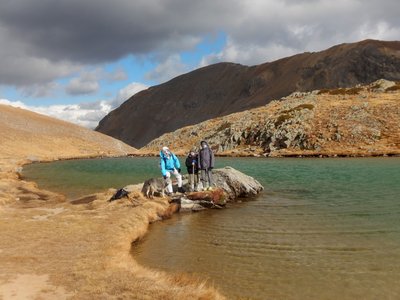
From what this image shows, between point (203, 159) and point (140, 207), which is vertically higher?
point (203, 159)

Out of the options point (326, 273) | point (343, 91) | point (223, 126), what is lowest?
point (326, 273)

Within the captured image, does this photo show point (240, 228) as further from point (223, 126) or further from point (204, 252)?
point (223, 126)

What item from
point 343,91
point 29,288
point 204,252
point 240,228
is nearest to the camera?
point 29,288

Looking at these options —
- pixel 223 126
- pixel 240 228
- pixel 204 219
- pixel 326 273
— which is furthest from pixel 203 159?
pixel 223 126

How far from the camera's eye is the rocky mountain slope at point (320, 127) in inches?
3209

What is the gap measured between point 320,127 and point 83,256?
81801 mm

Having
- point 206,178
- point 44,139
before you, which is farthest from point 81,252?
point 44,139

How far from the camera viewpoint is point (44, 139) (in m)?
134

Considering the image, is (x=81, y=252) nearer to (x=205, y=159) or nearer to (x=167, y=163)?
(x=167, y=163)

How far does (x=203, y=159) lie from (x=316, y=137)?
6440 cm

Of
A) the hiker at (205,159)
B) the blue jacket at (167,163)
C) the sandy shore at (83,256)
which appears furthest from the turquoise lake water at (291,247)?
the blue jacket at (167,163)

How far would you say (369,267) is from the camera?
13.3 metres

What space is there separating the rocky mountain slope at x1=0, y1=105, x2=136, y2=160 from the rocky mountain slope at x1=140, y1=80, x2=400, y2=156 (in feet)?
113

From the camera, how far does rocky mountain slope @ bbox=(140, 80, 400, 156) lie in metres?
81.5
